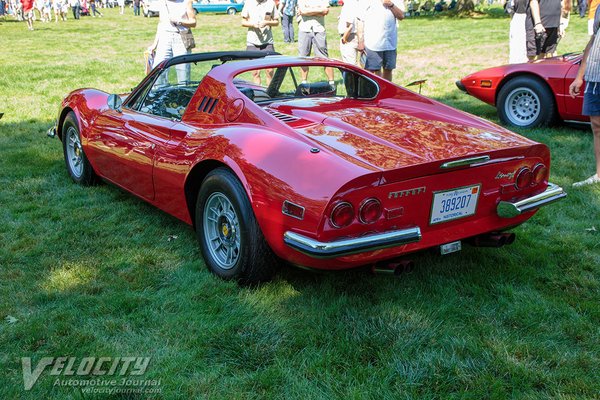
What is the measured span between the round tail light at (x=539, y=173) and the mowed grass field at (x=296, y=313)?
57 cm

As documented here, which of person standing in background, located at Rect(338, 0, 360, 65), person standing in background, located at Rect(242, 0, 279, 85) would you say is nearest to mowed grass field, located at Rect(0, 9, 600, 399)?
person standing in background, located at Rect(242, 0, 279, 85)

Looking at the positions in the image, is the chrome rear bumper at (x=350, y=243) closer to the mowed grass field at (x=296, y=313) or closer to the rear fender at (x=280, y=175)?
the rear fender at (x=280, y=175)

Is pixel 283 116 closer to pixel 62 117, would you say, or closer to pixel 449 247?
pixel 449 247

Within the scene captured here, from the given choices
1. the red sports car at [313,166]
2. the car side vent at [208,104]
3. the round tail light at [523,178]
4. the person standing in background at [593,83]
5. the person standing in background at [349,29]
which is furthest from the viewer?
the person standing in background at [349,29]

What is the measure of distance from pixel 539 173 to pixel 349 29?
20.9 feet

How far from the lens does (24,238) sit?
421cm

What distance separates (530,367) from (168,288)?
1.97 meters

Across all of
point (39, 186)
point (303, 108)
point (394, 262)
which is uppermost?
point (303, 108)

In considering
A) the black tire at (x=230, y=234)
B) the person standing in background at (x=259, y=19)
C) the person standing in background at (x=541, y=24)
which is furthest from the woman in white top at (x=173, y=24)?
the person standing in background at (x=541, y=24)

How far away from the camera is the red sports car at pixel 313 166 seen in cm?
281

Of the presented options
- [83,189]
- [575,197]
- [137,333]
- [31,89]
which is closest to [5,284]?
[137,333]

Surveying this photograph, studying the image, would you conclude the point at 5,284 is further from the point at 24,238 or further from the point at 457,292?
the point at 457,292

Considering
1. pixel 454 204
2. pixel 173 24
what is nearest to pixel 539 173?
pixel 454 204

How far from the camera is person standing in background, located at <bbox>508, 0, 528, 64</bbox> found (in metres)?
8.70
